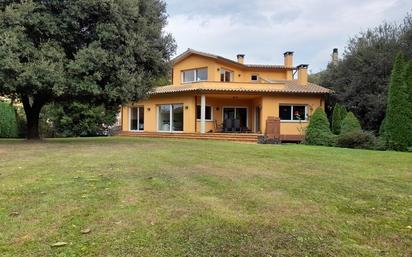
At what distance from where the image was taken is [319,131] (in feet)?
66.3

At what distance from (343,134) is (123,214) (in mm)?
16298

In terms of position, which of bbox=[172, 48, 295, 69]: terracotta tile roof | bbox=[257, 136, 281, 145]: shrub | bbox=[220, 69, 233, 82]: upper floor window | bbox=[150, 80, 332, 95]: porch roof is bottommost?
bbox=[257, 136, 281, 145]: shrub

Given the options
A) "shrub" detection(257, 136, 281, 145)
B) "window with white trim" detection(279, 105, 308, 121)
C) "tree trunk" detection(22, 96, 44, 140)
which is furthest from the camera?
"window with white trim" detection(279, 105, 308, 121)

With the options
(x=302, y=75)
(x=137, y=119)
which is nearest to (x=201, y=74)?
(x=137, y=119)

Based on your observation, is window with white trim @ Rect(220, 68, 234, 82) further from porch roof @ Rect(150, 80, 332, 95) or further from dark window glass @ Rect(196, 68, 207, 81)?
porch roof @ Rect(150, 80, 332, 95)

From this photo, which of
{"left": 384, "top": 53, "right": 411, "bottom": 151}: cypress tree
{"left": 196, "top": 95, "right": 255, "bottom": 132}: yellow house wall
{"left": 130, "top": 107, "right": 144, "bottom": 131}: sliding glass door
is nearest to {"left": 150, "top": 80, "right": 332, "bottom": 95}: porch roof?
{"left": 196, "top": 95, "right": 255, "bottom": 132}: yellow house wall

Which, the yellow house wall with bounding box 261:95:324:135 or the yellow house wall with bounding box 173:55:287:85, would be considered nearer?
the yellow house wall with bounding box 261:95:324:135

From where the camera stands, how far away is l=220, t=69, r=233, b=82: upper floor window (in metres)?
28.9

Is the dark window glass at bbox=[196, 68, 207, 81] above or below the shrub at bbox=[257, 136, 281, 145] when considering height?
above

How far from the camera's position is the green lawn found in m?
3.63

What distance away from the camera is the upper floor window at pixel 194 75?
94.3 feet

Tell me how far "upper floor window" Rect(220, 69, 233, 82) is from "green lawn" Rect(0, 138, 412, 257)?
2110cm

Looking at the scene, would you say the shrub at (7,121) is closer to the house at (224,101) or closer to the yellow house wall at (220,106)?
the house at (224,101)

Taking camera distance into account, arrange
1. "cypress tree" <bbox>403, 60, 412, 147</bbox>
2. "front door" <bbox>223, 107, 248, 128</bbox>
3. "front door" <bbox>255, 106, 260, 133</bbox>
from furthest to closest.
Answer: "front door" <bbox>223, 107, 248, 128</bbox>, "front door" <bbox>255, 106, 260, 133</bbox>, "cypress tree" <bbox>403, 60, 412, 147</bbox>
